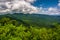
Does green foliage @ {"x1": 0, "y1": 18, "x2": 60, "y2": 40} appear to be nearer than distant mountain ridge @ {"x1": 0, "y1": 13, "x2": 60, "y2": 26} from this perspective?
Yes

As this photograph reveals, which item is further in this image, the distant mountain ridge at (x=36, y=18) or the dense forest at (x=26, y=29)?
the distant mountain ridge at (x=36, y=18)

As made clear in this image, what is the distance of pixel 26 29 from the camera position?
13.8 feet

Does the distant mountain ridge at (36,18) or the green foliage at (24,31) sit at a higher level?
the distant mountain ridge at (36,18)

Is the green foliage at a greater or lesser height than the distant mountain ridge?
lesser

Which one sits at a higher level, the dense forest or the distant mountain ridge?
the distant mountain ridge

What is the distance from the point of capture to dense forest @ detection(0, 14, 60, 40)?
398cm

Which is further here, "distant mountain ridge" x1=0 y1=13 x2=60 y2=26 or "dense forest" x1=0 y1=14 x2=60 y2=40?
"distant mountain ridge" x1=0 y1=13 x2=60 y2=26

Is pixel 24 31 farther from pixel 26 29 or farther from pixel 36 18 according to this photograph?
pixel 36 18

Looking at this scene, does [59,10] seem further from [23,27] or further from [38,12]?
[23,27]

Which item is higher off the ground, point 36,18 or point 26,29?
point 36,18

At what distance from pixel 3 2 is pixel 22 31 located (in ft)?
2.83

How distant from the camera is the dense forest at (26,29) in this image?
3984 millimetres

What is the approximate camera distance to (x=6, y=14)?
4312 mm

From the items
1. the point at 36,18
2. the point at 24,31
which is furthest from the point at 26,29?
the point at 36,18
